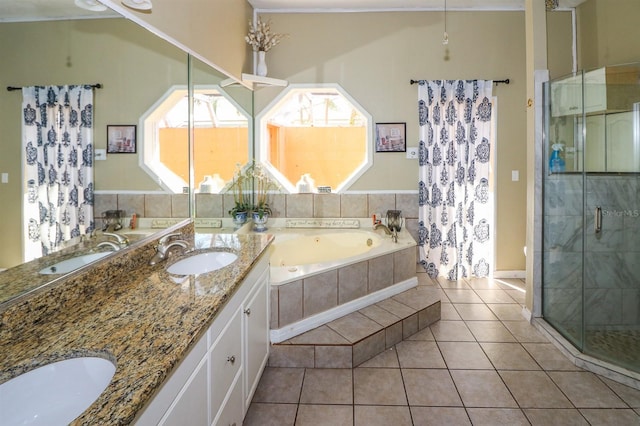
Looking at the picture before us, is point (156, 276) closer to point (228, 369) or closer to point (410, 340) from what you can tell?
point (228, 369)

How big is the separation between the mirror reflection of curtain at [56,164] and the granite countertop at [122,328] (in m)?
0.20

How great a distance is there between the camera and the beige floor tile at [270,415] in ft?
6.01

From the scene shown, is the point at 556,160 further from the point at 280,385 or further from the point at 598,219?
the point at 280,385

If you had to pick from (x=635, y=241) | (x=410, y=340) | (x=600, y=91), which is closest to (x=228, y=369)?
(x=410, y=340)

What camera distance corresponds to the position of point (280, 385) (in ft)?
6.99

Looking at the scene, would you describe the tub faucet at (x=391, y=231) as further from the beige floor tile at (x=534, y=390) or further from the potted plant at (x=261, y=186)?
the beige floor tile at (x=534, y=390)

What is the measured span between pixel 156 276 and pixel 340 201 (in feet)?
8.51

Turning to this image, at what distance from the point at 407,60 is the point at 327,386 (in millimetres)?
3300

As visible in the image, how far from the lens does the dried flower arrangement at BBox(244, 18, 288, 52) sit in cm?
354

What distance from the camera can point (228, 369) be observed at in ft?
4.70

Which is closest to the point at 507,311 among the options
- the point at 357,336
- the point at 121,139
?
the point at 357,336

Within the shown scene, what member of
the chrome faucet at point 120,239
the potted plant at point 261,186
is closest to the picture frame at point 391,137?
the potted plant at point 261,186

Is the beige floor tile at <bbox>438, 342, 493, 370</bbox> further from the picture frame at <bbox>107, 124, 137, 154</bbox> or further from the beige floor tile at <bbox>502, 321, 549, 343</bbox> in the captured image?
the picture frame at <bbox>107, 124, 137, 154</bbox>

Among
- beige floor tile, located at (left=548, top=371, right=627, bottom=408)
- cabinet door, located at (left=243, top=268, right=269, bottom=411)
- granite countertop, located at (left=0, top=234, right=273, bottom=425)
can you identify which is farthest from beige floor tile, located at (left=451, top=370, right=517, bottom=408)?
granite countertop, located at (left=0, top=234, right=273, bottom=425)
